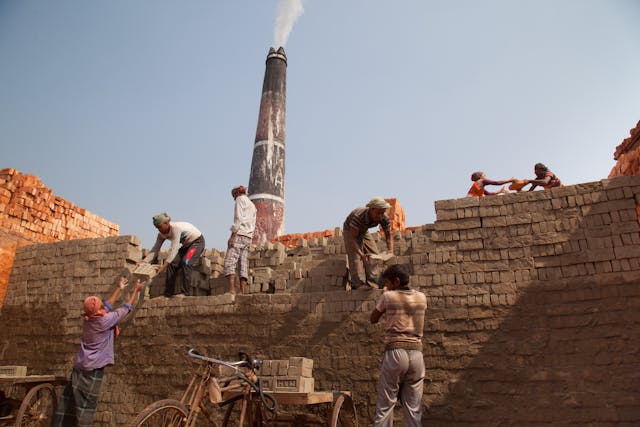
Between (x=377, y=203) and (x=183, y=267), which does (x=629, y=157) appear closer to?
(x=377, y=203)

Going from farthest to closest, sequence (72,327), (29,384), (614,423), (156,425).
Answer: (72,327)
(29,384)
(614,423)
(156,425)

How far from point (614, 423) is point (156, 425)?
4400 mm

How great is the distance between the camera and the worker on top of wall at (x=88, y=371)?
4742mm

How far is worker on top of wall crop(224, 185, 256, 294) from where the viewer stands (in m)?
6.91

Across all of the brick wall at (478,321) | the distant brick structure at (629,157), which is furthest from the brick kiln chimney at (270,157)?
the distant brick structure at (629,157)

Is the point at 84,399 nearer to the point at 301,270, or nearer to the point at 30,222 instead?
the point at 301,270

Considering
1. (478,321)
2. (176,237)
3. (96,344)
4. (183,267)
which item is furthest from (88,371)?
(478,321)

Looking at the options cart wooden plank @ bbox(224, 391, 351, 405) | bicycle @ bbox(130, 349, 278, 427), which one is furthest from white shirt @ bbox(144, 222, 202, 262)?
cart wooden plank @ bbox(224, 391, 351, 405)

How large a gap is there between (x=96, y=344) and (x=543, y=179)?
6.58m

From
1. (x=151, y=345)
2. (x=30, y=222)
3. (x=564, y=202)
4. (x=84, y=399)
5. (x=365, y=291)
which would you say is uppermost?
(x=30, y=222)

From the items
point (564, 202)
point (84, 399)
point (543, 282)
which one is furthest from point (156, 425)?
point (564, 202)

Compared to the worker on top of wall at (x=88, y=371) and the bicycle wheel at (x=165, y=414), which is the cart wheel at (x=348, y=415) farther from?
the worker on top of wall at (x=88, y=371)

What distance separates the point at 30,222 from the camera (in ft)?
32.0

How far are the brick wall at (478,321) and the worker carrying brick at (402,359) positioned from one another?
1.24m
